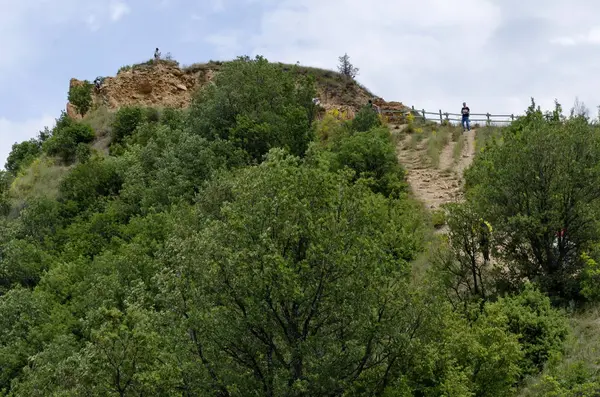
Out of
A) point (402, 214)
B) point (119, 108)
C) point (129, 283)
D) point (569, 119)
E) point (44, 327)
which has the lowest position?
point (44, 327)

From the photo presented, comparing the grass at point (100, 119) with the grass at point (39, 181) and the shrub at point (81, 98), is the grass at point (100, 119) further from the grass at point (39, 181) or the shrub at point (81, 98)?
the grass at point (39, 181)

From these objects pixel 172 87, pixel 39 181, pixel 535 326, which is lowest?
pixel 535 326

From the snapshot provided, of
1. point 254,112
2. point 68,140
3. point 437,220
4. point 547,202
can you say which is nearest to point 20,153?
point 68,140

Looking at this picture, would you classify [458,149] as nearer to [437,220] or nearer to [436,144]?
[436,144]

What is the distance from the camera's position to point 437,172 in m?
31.6

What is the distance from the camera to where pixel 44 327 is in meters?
19.8

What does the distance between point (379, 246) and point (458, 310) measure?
2.83 meters

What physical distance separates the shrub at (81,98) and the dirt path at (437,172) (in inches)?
934

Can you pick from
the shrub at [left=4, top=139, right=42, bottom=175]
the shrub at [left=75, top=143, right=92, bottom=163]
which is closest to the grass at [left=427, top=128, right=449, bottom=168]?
the shrub at [left=75, top=143, right=92, bottom=163]

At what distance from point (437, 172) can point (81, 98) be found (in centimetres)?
2804

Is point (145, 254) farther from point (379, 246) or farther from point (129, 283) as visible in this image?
point (379, 246)

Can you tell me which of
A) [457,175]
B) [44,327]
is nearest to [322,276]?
[44,327]

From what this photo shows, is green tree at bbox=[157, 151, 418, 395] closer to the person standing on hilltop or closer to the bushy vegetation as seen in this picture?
the bushy vegetation

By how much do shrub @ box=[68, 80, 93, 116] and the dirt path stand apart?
23.7 metres
